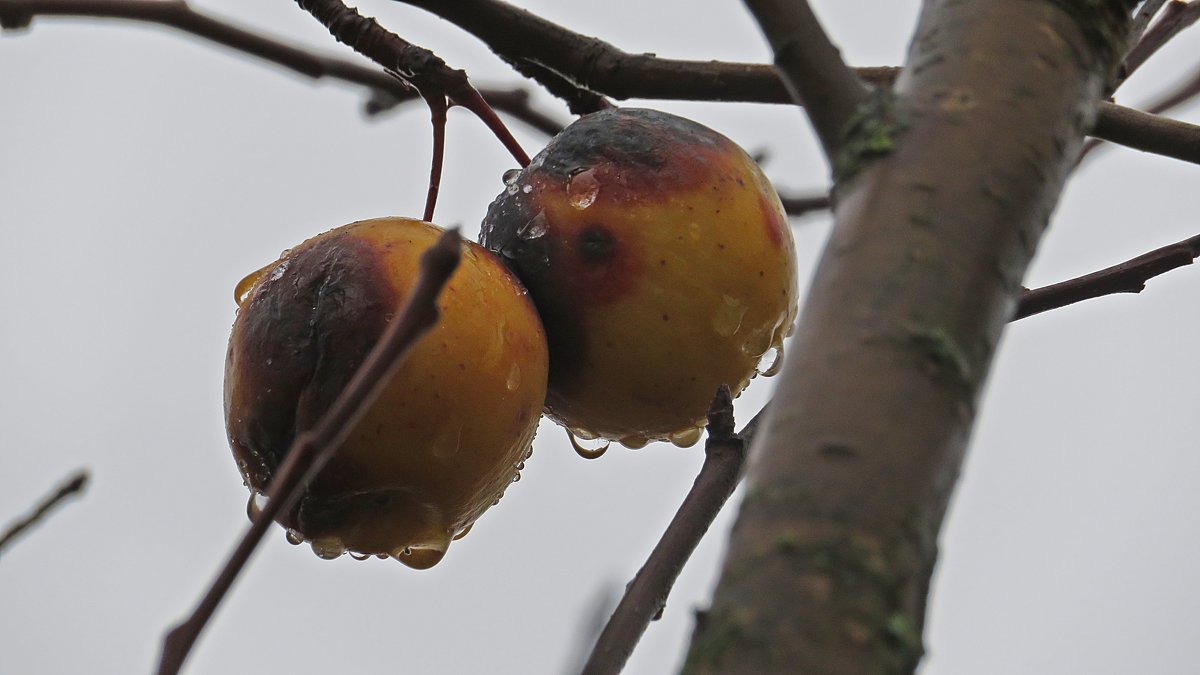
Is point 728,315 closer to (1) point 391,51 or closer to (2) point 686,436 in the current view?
(2) point 686,436

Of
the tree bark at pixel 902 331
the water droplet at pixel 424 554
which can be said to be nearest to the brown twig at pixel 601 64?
the tree bark at pixel 902 331

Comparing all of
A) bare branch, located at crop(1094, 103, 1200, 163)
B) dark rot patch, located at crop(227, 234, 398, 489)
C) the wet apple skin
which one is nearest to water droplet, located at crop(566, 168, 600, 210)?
the wet apple skin

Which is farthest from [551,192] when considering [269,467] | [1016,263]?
[1016,263]

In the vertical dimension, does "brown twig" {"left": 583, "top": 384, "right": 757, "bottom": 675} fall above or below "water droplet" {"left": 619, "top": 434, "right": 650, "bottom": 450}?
below

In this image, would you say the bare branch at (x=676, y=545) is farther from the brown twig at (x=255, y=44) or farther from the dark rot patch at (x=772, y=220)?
the brown twig at (x=255, y=44)

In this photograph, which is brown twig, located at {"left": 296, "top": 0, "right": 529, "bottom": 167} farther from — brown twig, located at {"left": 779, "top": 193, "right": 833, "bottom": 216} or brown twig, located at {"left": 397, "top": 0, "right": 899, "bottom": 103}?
brown twig, located at {"left": 779, "top": 193, "right": 833, "bottom": 216}

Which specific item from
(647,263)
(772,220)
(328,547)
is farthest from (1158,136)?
(328,547)
